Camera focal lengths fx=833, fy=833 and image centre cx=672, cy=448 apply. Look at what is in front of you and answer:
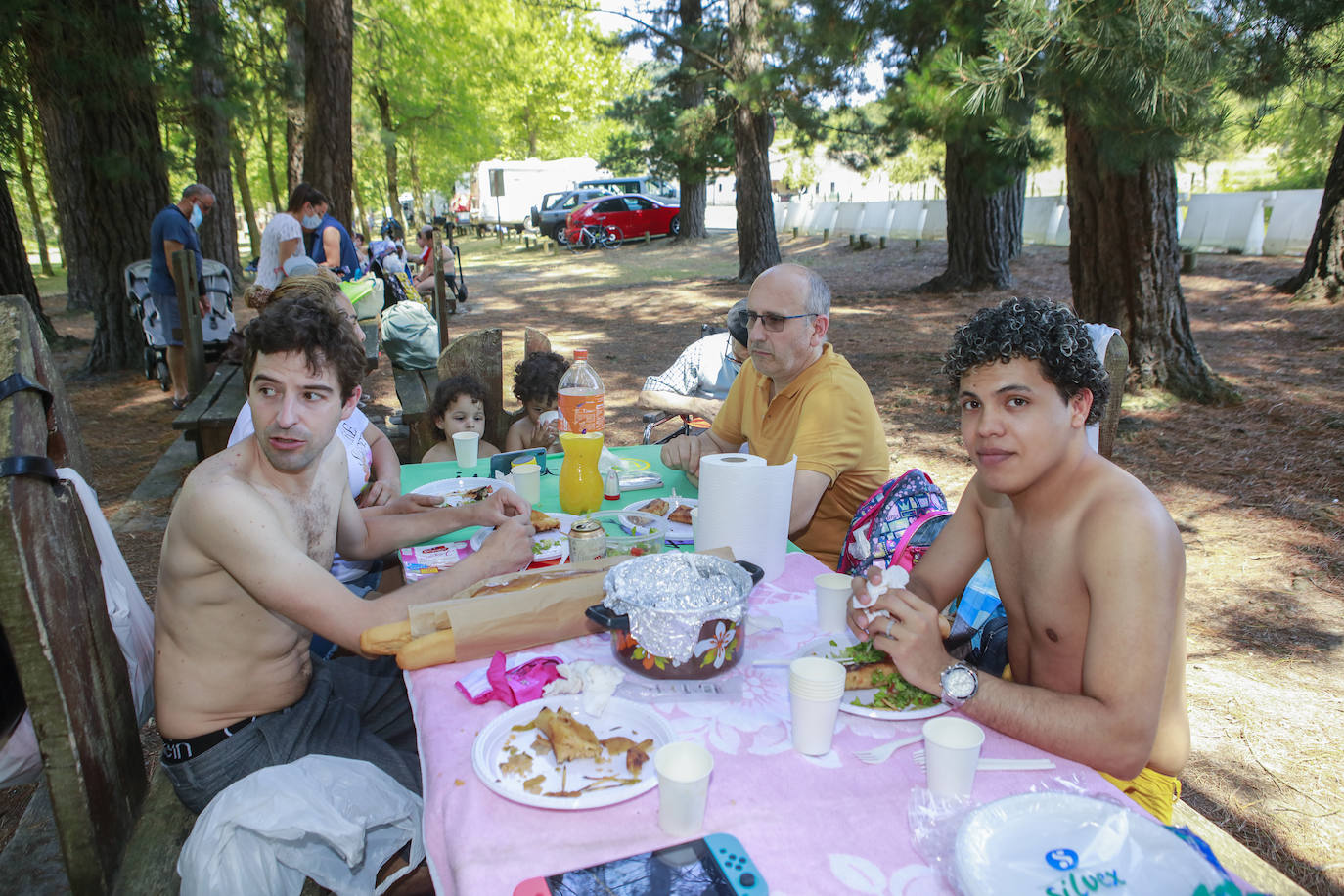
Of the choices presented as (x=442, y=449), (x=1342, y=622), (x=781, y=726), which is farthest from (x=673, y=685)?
(x=1342, y=622)

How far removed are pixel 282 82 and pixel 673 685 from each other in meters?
9.31

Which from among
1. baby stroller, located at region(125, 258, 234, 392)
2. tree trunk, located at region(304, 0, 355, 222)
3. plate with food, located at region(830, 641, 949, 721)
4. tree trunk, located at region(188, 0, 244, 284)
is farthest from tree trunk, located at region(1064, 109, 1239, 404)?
tree trunk, located at region(304, 0, 355, 222)

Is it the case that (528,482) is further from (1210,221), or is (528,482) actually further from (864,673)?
(1210,221)

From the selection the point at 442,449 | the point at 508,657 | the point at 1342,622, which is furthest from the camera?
the point at 442,449

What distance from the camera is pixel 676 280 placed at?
16.6 m

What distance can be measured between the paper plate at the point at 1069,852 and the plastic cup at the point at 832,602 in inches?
27.7

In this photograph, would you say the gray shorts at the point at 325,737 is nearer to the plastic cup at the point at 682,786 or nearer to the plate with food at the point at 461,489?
the plate with food at the point at 461,489

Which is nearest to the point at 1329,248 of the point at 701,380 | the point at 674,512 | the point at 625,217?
the point at 701,380

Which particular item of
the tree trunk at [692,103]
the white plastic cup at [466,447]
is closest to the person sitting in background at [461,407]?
the white plastic cup at [466,447]

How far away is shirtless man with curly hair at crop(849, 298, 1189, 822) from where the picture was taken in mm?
1478

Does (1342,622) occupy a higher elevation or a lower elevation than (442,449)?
lower

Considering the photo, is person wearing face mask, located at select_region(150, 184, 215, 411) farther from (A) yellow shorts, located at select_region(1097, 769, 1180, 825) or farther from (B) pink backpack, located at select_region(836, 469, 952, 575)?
(A) yellow shorts, located at select_region(1097, 769, 1180, 825)

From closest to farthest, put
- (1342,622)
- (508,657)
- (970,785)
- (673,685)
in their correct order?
(970,785) → (673,685) → (508,657) → (1342,622)

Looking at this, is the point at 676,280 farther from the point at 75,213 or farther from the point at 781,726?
the point at 781,726
